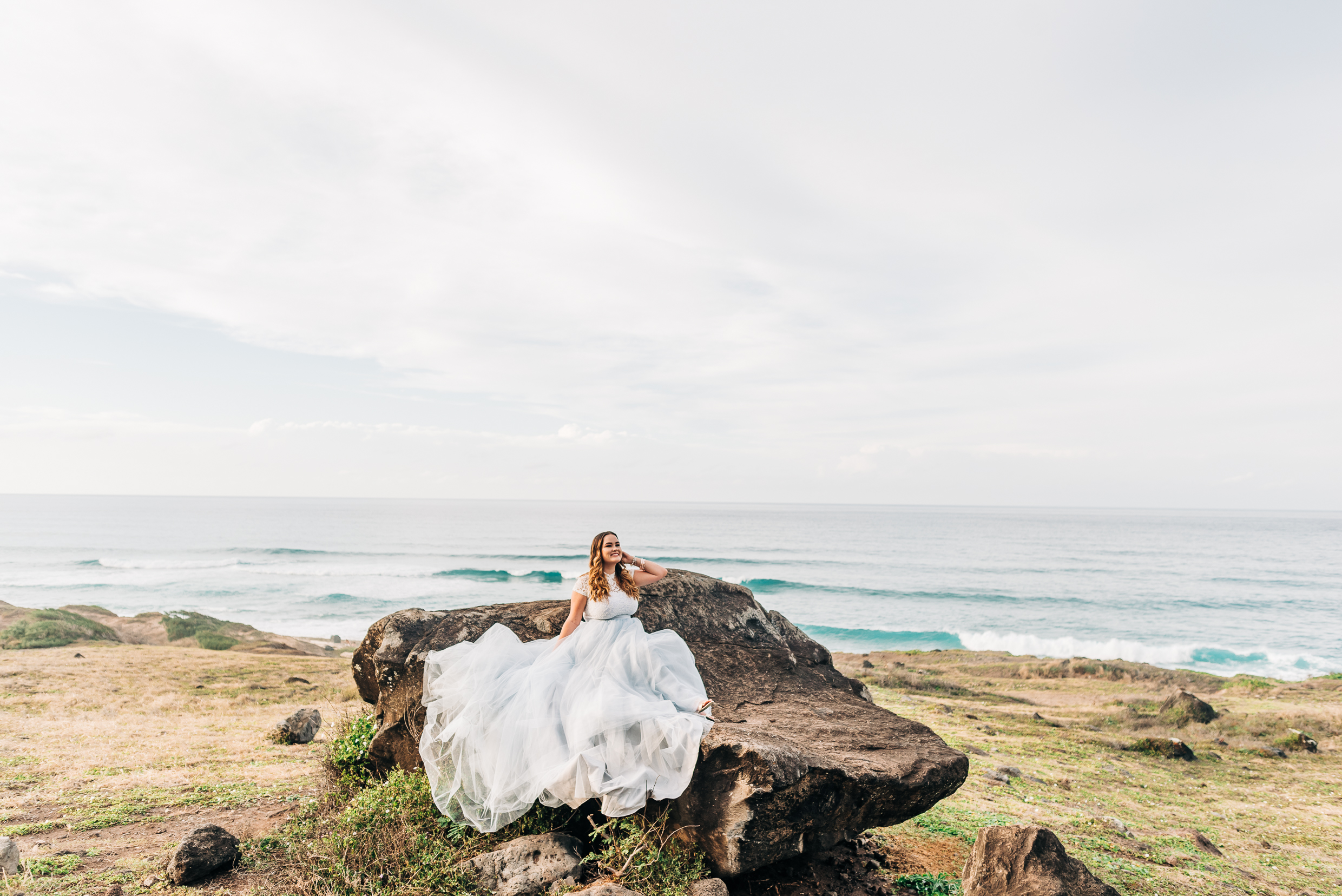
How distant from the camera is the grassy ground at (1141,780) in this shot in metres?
7.00

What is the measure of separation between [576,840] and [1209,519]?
219 meters

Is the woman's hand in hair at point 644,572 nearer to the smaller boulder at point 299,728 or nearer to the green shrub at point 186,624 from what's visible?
the smaller boulder at point 299,728

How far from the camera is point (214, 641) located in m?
25.0

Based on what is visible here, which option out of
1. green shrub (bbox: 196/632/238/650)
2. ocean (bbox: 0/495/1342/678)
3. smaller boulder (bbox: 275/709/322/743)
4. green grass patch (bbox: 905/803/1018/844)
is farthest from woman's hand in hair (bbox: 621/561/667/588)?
ocean (bbox: 0/495/1342/678)

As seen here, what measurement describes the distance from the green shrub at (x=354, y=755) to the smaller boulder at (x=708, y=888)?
3.96m

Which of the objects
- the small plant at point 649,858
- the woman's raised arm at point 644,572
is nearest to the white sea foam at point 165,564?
the woman's raised arm at point 644,572

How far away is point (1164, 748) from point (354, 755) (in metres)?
14.7

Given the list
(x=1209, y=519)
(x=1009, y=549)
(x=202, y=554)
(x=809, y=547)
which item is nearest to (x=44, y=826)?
(x=202, y=554)

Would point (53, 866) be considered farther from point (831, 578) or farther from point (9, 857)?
point (831, 578)

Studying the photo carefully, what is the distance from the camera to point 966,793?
30.6 ft

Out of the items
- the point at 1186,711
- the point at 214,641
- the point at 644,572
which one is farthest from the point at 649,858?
the point at 214,641

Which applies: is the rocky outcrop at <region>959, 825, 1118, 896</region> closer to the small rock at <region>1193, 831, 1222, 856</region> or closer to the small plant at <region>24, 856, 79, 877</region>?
the small rock at <region>1193, 831, 1222, 856</region>

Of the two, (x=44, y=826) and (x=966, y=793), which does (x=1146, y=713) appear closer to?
(x=966, y=793)

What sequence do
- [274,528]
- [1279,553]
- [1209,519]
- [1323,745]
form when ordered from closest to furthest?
[1323,745]
[1279,553]
[274,528]
[1209,519]
